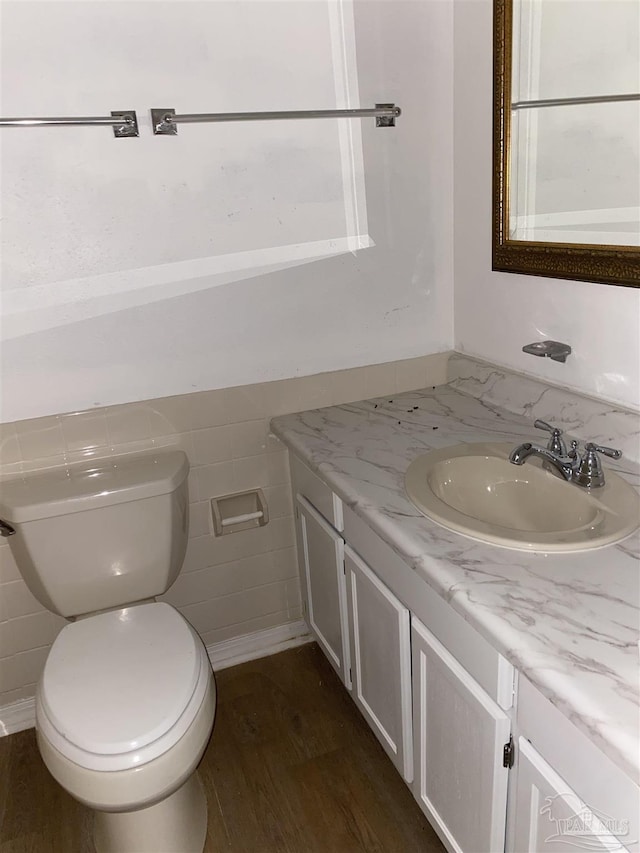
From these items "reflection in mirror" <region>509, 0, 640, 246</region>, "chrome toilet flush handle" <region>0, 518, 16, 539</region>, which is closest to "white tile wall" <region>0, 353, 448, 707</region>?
"chrome toilet flush handle" <region>0, 518, 16, 539</region>

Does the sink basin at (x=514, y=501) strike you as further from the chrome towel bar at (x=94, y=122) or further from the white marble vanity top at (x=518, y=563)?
the chrome towel bar at (x=94, y=122)

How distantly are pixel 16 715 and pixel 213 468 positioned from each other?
2.94 feet

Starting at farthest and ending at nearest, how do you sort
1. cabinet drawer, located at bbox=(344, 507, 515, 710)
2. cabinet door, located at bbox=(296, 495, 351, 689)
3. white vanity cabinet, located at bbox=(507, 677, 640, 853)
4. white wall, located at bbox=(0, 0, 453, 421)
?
cabinet door, located at bbox=(296, 495, 351, 689) < white wall, located at bbox=(0, 0, 453, 421) < cabinet drawer, located at bbox=(344, 507, 515, 710) < white vanity cabinet, located at bbox=(507, 677, 640, 853)

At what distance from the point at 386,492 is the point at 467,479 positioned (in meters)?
0.23

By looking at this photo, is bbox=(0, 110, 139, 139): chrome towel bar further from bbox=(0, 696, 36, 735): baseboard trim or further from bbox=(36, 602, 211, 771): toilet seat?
bbox=(0, 696, 36, 735): baseboard trim

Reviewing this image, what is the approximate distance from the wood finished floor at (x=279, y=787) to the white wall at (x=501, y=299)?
1095 millimetres

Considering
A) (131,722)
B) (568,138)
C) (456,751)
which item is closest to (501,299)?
(568,138)

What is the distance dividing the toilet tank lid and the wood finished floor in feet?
2.43

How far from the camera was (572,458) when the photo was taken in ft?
4.42

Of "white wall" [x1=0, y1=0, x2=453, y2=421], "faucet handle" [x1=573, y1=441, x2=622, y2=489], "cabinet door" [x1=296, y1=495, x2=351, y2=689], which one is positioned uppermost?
"white wall" [x1=0, y1=0, x2=453, y2=421]

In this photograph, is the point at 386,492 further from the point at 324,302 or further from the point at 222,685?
the point at 222,685

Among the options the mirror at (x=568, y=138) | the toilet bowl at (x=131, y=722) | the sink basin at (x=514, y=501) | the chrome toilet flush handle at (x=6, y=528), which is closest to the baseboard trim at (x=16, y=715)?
the toilet bowl at (x=131, y=722)

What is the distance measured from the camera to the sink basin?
3.76 feet

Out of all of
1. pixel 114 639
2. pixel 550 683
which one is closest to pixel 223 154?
pixel 114 639
